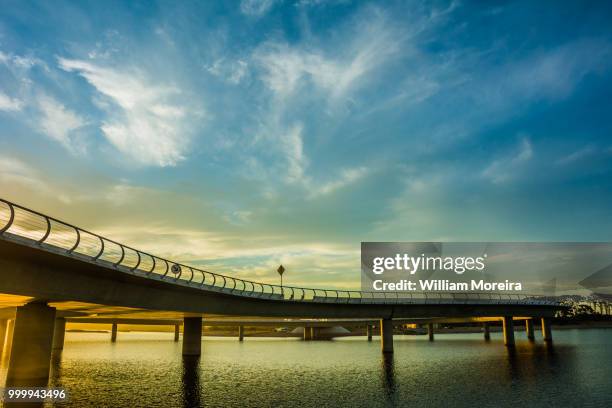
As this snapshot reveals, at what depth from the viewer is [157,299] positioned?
45000mm

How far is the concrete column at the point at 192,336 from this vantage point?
77.1m

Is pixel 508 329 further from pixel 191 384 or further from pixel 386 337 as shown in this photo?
pixel 191 384

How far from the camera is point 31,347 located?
123 feet

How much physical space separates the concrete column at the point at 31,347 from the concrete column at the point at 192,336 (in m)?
38.6

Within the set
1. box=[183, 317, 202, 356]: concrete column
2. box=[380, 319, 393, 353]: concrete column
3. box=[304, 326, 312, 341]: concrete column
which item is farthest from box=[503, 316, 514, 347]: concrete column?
box=[304, 326, 312, 341]: concrete column

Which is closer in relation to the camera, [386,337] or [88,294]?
[88,294]

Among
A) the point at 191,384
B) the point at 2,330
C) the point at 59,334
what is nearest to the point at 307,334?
the point at 59,334

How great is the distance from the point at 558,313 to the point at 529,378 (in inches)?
3215

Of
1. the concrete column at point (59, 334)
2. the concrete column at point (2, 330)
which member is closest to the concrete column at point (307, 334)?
the concrete column at point (59, 334)

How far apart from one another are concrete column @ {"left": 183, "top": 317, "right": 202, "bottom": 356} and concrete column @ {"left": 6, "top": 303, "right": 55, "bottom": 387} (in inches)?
1519

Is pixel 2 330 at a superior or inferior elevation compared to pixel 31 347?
inferior

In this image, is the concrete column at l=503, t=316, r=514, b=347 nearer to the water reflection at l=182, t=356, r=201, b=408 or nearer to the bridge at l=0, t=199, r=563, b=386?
the bridge at l=0, t=199, r=563, b=386

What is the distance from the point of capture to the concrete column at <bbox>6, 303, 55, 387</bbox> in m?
35.5

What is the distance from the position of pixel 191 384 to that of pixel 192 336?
121 ft
